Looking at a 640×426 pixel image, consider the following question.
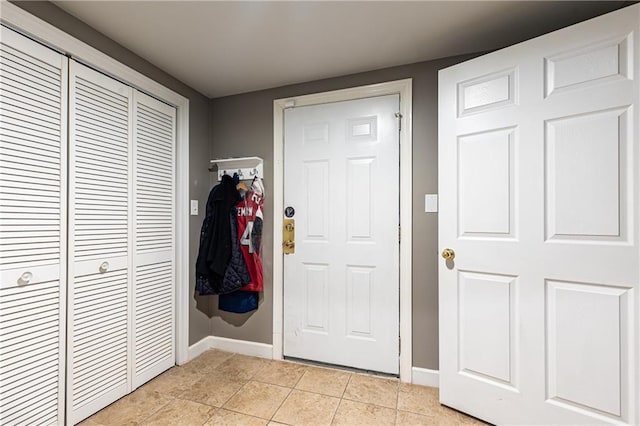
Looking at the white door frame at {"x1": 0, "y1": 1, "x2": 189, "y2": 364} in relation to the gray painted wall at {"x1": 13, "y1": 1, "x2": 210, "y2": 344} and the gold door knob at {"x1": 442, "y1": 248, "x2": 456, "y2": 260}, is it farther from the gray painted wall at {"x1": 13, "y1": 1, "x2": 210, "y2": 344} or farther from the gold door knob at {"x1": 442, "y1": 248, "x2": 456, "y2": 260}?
the gold door knob at {"x1": 442, "y1": 248, "x2": 456, "y2": 260}

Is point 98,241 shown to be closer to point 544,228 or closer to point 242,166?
point 242,166

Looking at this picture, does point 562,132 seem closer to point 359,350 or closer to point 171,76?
point 359,350

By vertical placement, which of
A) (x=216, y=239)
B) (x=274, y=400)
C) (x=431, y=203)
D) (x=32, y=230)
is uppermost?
(x=431, y=203)

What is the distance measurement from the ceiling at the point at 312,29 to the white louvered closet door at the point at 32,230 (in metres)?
0.43

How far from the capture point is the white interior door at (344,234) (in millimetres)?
2111

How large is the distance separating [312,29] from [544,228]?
164 cm

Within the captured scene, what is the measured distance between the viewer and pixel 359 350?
2.17m

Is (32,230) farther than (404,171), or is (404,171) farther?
(404,171)

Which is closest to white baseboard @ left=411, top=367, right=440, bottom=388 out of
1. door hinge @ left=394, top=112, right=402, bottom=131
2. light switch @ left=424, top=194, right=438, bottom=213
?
light switch @ left=424, top=194, right=438, bottom=213

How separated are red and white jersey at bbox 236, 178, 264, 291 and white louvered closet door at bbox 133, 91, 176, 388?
52cm

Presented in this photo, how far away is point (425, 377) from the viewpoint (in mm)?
2002

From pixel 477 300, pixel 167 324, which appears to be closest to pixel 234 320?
pixel 167 324

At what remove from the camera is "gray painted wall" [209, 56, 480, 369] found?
201 cm

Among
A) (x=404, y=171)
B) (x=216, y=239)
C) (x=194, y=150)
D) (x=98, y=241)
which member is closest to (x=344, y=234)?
(x=404, y=171)
